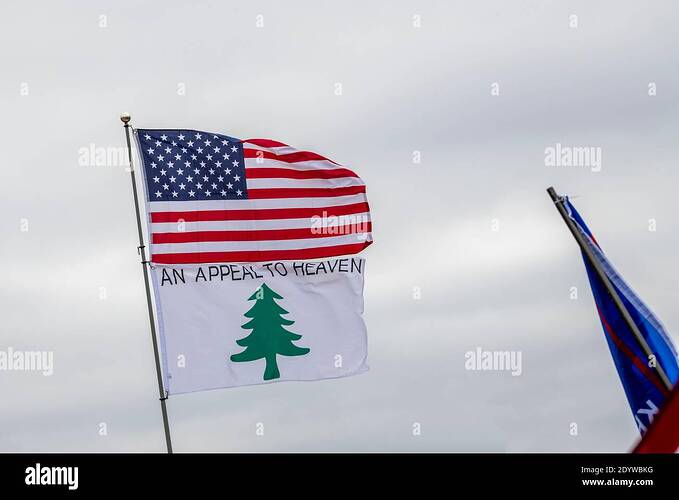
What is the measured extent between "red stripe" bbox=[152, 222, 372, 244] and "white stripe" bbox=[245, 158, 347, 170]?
145 centimetres

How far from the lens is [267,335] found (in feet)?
86.9

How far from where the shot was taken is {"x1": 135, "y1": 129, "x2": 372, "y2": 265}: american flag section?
2647cm

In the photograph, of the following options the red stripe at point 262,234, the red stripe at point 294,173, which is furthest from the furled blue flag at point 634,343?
the red stripe at point 294,173

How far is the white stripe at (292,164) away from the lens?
27.4m

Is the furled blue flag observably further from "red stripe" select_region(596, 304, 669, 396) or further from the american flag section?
the american flag section

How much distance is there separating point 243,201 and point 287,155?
1545mm

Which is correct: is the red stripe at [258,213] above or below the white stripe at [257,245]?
above

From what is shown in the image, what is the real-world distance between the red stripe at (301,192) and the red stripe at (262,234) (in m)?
0.78

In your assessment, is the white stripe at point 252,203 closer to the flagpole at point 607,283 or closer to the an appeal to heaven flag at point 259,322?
the an appeal to heaven flag at point 259,322

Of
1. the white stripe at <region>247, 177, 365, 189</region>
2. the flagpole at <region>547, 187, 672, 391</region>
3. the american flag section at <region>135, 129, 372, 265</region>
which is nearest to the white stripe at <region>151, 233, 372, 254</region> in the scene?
the american flag section at <region>135, 129, 372, 265</region>

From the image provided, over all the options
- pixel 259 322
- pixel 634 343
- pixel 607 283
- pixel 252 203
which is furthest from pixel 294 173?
pixel 634 343

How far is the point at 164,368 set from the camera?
1001 inches
